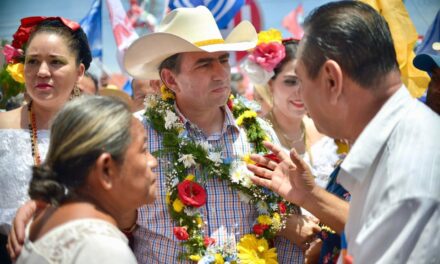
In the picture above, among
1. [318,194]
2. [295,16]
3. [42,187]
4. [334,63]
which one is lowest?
[295,16]

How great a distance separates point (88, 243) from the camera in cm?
192

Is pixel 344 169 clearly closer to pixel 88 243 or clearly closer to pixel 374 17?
pixel 374 17

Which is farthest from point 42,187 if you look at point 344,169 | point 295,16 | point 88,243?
point 295,16

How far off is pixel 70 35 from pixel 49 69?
33cm

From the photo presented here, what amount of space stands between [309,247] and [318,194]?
28.2 inches

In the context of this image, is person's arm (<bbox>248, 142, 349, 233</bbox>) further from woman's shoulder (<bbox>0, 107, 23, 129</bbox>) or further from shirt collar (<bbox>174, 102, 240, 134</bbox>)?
woman's shoulder (<bbox>0, 107, 23, 129</bbox>)

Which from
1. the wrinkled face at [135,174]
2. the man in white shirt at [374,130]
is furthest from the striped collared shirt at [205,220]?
the man in white shirt at [374,130]

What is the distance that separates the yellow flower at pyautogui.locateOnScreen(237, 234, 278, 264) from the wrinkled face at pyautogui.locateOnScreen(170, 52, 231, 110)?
34.5 inches

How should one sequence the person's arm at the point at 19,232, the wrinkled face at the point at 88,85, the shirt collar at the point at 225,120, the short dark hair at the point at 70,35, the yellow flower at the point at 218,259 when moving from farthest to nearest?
1. the wrinkled face at the point at 88,85
2. the short dark hair at the point at 70,35
3. the shirt collar at the point at 225,120
4. the yellow flower at the point at 218,259
5. the person's arm at the point at 19,232

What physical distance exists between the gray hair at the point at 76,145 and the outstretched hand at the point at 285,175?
1093 millimetres

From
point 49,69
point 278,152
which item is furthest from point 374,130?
point 49,69

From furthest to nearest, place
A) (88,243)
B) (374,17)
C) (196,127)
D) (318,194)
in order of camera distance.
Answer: (196,127) → (318,194) → (374,17) → (88,243)

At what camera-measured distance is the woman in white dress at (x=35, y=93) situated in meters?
3.85

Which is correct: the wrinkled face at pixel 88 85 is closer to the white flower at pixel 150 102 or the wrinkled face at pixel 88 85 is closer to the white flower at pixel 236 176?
the white flower at pixel 150 102
